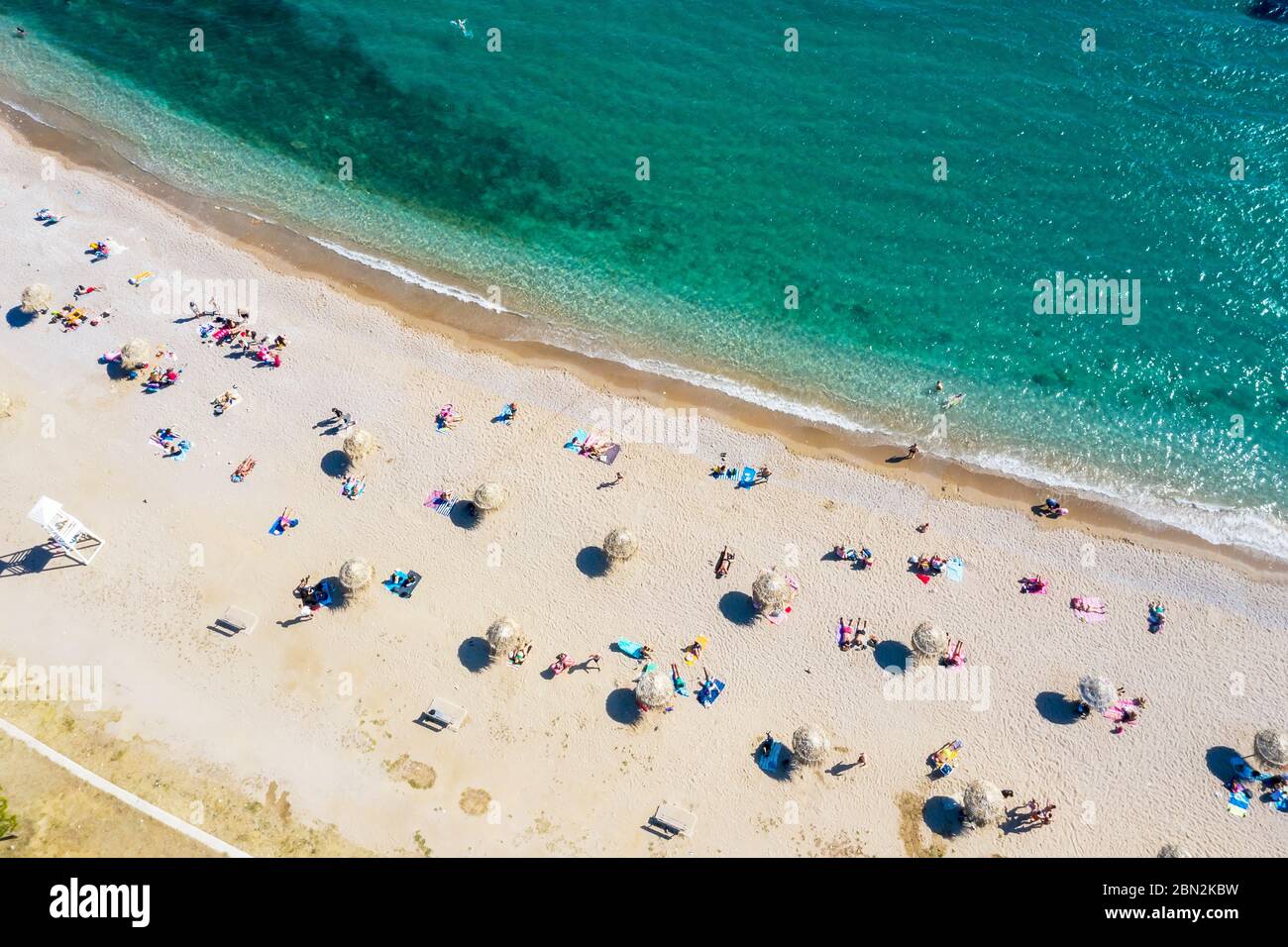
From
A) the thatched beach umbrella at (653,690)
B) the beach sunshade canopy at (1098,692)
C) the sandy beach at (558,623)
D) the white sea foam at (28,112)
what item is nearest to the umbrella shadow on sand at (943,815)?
the sandy beach at (558,623)

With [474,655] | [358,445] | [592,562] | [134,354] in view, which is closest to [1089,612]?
[592,562]

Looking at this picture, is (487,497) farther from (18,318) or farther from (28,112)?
(28,112)

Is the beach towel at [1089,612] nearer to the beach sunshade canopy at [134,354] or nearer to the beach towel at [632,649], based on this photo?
the beach towel at [632,649]

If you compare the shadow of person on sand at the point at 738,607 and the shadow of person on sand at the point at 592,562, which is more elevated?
the shadow of person on sand at the point at 592,562

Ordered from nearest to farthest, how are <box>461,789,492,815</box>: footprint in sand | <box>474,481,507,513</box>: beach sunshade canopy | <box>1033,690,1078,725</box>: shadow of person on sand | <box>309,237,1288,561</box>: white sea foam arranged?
<box>461,789,492,815</box>: footprint in sand
<box>1033,690,1078,725</box>: shadow of person on sand
<box>474,481,507,513</box>: beach sunshade canopy
<box>309,237,1288,561</box>: white sea foam

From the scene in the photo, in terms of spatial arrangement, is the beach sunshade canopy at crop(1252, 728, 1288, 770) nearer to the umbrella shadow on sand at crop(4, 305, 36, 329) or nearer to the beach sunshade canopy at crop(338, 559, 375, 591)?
the beach sunshade canopy at crop(338, 559, 375, 591)

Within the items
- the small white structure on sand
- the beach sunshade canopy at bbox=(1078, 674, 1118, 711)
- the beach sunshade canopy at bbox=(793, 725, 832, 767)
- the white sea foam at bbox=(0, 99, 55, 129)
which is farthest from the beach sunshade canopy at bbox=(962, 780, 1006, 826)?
the white sea foam at bbox=(0, 99, 55, 129)

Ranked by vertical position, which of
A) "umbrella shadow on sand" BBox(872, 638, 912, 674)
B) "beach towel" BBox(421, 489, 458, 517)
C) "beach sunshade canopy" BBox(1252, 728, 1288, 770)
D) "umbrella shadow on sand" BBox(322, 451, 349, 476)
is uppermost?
"umbrella shadow on sand" BBox(322, 451, 349, 476)

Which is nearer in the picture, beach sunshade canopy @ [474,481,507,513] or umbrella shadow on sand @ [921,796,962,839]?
umbrella shadow on sand @ [921,796,962,839]
